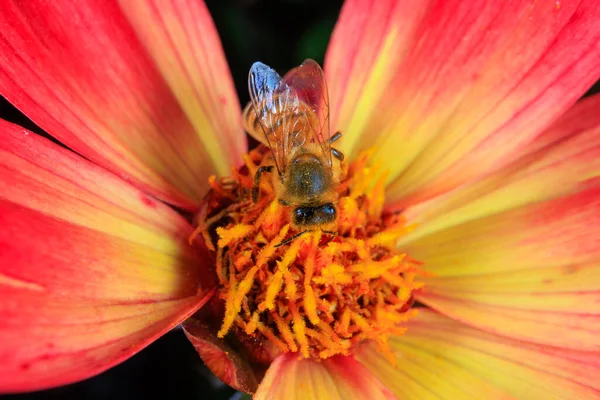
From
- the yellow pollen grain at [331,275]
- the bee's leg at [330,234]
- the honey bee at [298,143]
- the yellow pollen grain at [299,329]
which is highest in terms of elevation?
the honey bee at [298,143]

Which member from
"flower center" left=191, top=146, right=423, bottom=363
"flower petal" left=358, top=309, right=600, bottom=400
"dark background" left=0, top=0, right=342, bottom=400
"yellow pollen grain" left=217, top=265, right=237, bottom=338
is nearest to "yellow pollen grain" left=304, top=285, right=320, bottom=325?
"flower center" left=191, top=146, right=423, bottom=363

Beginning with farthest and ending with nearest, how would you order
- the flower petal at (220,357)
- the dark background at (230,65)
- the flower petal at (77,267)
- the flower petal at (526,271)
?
the dark background at (230,65) → the flower petal at (526,271) → the flower petal at (220,357) → the flower petal at (77,267)

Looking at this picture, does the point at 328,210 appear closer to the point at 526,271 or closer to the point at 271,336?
the point at 271,336

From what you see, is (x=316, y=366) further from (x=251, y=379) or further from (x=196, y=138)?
(x=196, y=138)

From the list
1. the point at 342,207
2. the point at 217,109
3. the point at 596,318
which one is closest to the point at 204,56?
the point at 217,109

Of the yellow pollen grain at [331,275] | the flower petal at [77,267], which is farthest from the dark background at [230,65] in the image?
the yellow pollen grain at [331,275]

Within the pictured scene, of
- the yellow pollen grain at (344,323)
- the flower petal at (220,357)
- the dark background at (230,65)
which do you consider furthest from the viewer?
the dark background at (230,65)

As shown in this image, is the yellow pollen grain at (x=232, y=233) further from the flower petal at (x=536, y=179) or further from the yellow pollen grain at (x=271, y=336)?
the flower petal at (x=536, y=179)

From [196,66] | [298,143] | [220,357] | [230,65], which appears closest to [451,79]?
[298,143]
